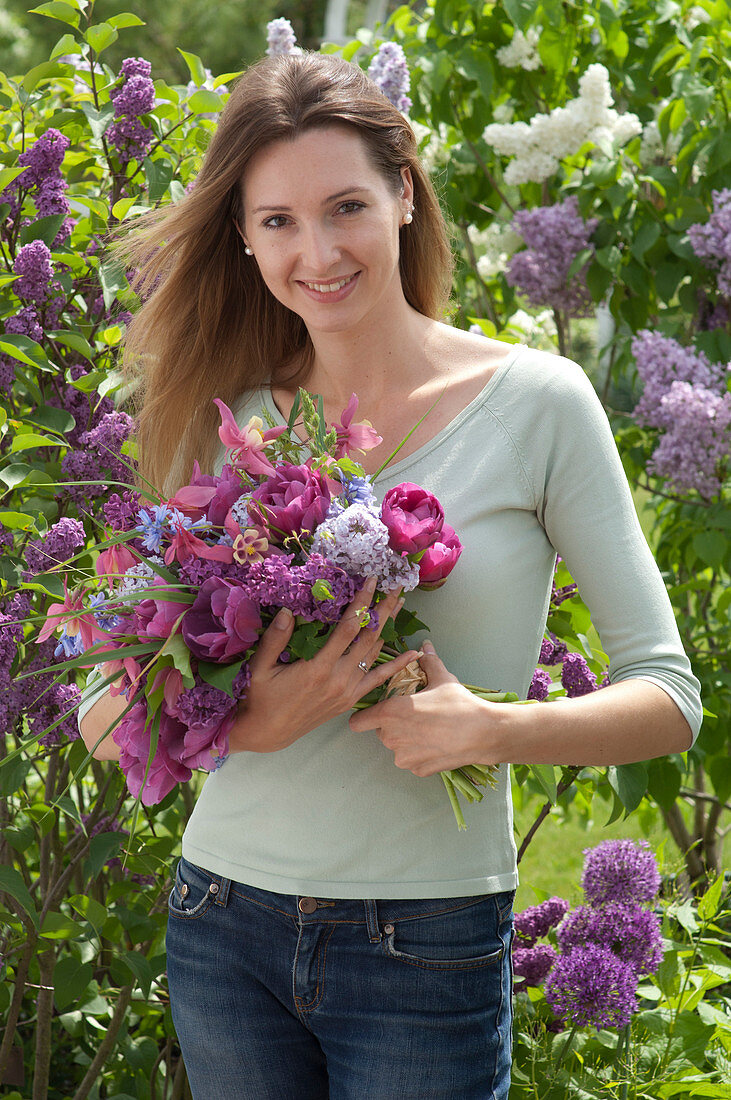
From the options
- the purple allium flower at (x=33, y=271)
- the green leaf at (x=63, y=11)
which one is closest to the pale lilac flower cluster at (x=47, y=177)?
the purple allium flower at (x=33, y=271)

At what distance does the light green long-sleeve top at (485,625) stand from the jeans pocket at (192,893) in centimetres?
4

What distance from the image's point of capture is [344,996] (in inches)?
53.3

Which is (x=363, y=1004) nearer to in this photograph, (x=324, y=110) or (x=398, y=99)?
(x=324, y=110)

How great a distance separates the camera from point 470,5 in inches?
114

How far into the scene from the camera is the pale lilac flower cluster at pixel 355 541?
1.16 metres

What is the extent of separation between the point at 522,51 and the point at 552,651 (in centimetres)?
175

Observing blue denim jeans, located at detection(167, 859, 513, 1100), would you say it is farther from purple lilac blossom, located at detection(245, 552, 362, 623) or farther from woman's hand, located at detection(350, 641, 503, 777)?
purple lilac blossom, located at detection(245, 552, 362, 623)

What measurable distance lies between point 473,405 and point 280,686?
0.47 m

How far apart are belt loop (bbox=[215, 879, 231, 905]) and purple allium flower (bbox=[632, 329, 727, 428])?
1497mm

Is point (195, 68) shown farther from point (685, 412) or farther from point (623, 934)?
point (623, 934)

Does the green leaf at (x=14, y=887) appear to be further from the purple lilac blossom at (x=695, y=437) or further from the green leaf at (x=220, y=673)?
the purple lilac blossom at (x=695, y=437)

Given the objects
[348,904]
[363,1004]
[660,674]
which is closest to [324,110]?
[660,674]

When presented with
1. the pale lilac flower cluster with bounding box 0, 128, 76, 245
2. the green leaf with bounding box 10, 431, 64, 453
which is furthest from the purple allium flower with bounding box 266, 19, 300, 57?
the green leaf with bounding box 10, 431, 64, 453

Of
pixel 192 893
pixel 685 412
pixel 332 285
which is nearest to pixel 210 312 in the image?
pixel 332 285
